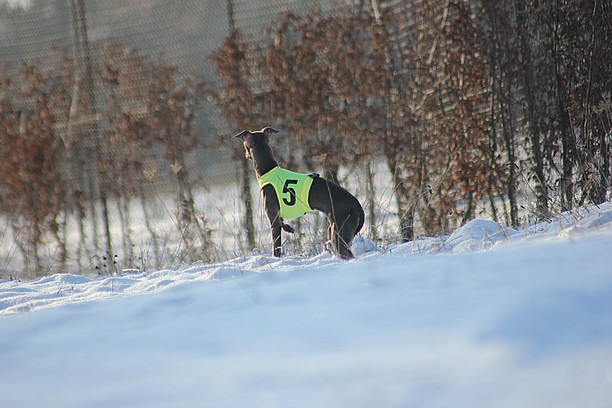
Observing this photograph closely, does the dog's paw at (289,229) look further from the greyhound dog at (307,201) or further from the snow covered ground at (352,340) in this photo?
the snow covered ground at (352,340)

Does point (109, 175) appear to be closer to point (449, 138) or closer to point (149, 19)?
point (149, 19)

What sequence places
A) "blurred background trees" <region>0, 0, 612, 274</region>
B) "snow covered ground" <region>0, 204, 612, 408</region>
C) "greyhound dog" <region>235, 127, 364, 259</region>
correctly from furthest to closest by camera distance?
1. "blurred background trees" <region>0, 0, 612, 274</region>
2. "greyhound dog" <region>235, 127, 364, 259</region>
3. "snow covered ground" <region>0, 204, 612, 408</region>

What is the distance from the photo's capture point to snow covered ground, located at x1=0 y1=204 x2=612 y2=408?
1645 millimetres

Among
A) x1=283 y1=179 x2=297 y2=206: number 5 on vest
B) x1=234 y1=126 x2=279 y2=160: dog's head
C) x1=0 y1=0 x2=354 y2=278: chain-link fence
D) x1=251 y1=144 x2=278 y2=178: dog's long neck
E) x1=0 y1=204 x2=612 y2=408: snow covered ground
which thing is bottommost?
x1=0 y1=204 x2=612 y2=408: snow covered ground

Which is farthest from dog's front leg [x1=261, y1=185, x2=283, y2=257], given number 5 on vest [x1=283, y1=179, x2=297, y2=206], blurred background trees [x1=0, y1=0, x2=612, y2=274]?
blurred background trees [x1=0, y1=0, x2=612, y2=274]

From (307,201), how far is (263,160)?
617mm

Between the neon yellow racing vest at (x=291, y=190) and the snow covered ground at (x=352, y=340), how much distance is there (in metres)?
1.88

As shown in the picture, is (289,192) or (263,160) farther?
(263,160)

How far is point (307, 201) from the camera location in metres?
4.66

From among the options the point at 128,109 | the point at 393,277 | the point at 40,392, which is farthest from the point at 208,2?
the point at 40,392

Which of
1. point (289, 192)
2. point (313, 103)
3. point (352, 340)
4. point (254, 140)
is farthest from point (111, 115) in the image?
point (352, 340)

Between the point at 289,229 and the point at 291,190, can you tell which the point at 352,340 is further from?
the point at 289,229

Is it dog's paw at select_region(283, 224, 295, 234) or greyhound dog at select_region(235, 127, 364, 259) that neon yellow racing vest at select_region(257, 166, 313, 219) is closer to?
greyhound dog at select_region(235, 127, 364, 259)

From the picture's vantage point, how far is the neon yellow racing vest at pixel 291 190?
466 cm
